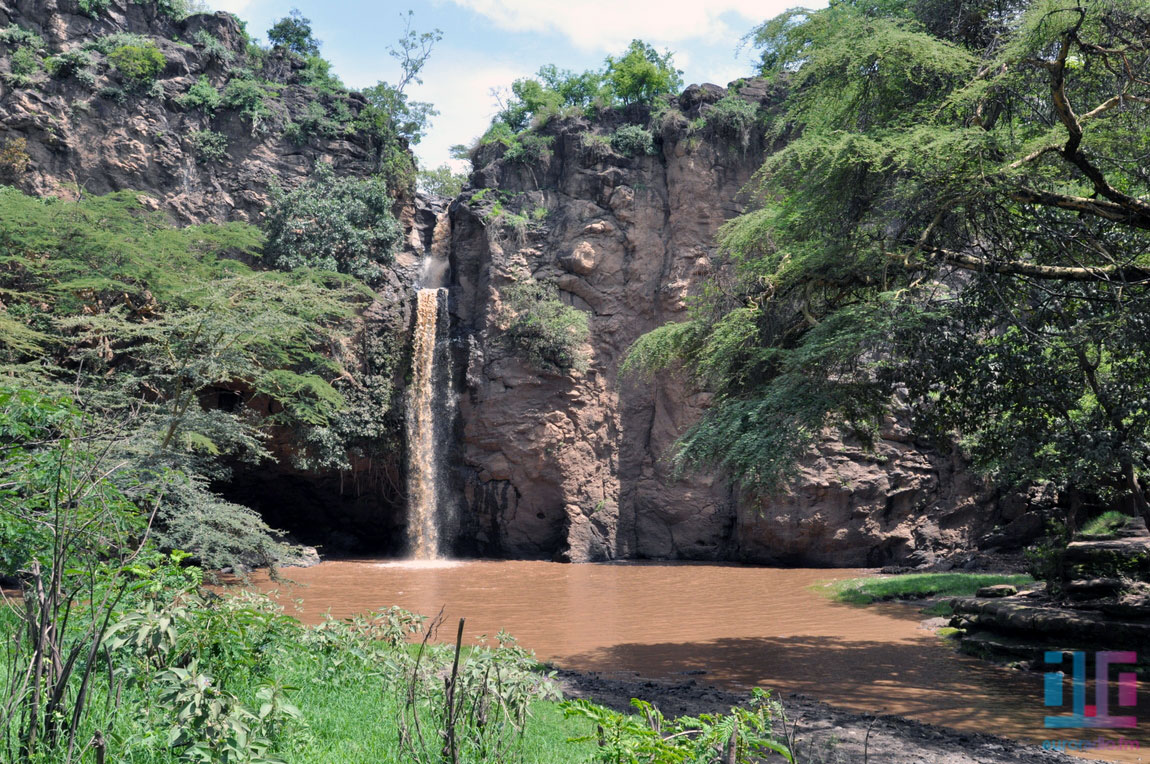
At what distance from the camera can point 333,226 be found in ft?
74.9

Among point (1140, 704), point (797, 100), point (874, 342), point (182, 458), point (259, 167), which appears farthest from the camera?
point (259, 167)

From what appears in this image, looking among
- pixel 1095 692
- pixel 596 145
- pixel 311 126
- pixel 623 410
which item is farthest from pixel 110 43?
pixel 1095 692

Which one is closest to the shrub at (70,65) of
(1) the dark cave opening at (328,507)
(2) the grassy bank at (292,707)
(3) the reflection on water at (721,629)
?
(1) the dark cave opening at (328,507)

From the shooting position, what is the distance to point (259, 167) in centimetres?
2416

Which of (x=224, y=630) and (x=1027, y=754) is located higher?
(x=224, y=630)

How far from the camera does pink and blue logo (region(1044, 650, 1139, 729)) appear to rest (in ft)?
21.9

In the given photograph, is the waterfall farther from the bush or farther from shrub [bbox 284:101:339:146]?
shrub [bbox 284:101:339:146]

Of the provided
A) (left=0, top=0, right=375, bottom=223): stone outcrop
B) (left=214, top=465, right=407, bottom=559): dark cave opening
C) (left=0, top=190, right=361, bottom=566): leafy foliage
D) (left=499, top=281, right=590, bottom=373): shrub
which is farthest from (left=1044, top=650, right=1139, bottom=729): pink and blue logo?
(left=0, top=0, right=375, bottom=223): stone outcrop

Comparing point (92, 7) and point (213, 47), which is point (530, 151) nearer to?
point (213, 47)

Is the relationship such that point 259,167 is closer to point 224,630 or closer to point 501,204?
point 501,204

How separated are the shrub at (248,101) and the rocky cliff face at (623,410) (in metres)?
6.90

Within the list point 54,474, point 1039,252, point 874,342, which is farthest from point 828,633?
point 54,474

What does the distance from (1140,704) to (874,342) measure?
4236mm

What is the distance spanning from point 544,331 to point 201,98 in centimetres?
1310
